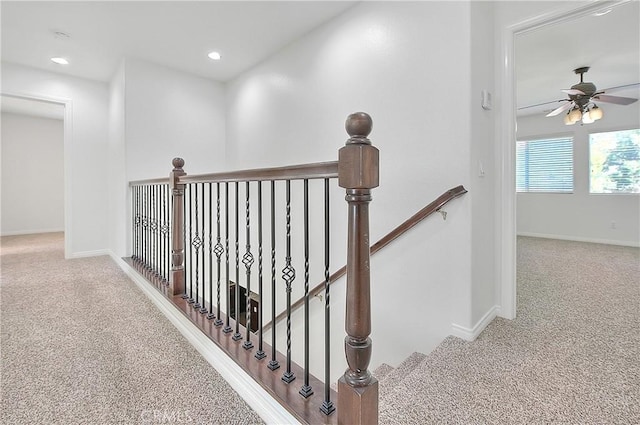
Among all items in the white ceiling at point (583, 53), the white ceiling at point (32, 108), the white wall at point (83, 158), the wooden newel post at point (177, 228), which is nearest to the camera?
the wooden newel post at point (177, 228)

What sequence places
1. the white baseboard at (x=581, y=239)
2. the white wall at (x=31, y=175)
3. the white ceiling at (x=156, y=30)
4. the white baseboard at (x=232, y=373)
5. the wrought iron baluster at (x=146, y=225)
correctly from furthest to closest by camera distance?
the white wall at (x=31, y=175), the white baseboard at (x=581, y=239), the wrought iron baluster at (x=146, y=225), the white ceiling at (x=156, y=30), the white baseboard at (x=232, y=373)

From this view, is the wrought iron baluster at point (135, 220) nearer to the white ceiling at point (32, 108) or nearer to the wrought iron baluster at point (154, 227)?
the wrought iron baluster at point (154, 227)

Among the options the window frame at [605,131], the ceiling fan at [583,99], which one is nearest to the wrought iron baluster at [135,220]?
the ceiling fan at [583,99]

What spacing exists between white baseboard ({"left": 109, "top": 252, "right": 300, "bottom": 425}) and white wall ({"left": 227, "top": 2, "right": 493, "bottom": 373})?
4.14 feet

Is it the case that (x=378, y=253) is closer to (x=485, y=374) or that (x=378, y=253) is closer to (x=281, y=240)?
(x=485, y=374)

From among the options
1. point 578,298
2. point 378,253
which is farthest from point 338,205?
point 578,298

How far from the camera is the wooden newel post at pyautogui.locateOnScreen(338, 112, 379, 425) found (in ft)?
3.14

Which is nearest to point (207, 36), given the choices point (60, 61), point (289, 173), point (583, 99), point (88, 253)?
point (60, 61)

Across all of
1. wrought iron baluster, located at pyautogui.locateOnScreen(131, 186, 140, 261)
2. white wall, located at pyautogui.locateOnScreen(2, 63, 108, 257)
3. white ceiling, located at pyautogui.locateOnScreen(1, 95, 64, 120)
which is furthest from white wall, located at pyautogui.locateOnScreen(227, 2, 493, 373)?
white ceiling, located at pyautogui.locateOnScreen(1, 95, 64, 120)

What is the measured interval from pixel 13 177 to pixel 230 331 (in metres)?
7.44

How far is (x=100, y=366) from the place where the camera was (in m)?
1.65

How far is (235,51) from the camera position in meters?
3.59

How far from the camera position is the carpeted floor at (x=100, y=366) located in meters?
1.32

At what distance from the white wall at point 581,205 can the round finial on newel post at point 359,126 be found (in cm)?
615
